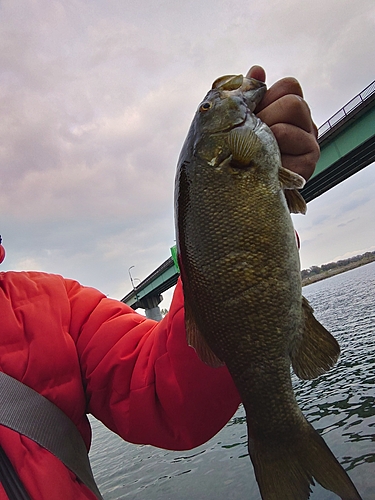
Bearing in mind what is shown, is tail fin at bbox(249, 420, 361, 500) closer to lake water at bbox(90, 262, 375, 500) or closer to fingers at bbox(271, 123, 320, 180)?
fingers at bbox(271, 123, 320, 180)

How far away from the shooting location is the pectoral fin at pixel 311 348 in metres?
1.76

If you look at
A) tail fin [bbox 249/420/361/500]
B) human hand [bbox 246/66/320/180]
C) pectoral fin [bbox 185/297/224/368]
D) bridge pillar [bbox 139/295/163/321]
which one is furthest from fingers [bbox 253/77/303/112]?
bridge pillar [bbox 139/295/163/321]

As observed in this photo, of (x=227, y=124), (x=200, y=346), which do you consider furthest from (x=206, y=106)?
(x=200, y=346)

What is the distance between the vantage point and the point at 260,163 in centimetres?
182

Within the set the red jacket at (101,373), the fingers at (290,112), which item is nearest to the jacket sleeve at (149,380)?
the red jacket at (101,373)

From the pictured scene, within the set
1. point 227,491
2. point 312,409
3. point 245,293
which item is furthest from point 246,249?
point 312,409

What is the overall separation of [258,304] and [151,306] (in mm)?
42200

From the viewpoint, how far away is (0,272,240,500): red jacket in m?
1.99

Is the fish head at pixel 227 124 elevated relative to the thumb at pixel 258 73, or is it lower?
lower

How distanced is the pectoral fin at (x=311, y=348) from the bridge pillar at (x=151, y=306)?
40863 millimetres

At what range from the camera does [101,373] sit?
2262 mm

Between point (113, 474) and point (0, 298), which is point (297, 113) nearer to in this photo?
point (0, 298)

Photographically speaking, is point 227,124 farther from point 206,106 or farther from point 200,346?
point 200,346

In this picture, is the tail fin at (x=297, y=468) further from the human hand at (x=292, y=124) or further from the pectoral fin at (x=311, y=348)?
the human hand at (x=292, y=124)
